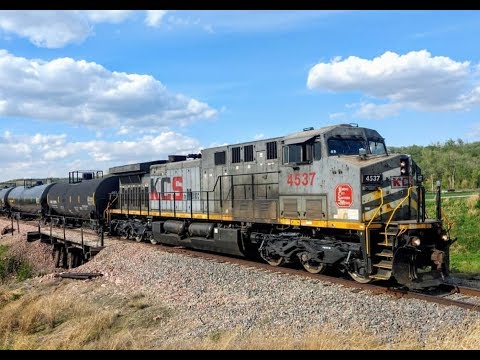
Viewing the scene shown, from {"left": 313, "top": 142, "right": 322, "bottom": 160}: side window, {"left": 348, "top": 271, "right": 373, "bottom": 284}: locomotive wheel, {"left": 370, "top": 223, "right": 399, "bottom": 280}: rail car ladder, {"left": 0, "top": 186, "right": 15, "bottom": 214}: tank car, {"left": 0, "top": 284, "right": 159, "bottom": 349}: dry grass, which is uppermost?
{"left": 313, "top": 142, "right": 322, "bottom": 160}: side window

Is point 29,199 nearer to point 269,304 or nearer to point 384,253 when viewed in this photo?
point 269,304

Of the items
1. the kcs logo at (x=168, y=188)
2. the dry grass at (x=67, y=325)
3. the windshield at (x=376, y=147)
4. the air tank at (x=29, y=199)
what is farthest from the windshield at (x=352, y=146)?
the air tank at (x=29, y=199)

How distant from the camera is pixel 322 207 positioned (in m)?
11.7

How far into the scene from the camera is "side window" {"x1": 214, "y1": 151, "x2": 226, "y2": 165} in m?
16.2

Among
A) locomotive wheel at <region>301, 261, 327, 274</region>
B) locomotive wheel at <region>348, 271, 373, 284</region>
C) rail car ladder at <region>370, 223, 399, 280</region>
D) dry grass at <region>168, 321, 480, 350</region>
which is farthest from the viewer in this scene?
locomotive wheel at <region>301, 261, 327, 274</region>

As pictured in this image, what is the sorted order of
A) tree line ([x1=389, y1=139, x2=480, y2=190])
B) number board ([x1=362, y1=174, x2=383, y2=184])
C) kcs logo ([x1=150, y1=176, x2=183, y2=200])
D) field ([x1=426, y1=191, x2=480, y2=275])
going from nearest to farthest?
number board ([x1=362, y1=174, x2=383, y2=184]), field ([x1=426, y1=191, x2=480, y2=275]), kcs logo ([x1=150, y1=176, x2=183, y2=200]), tree line ([x1=389, y1=139, x2=480, y2=190])

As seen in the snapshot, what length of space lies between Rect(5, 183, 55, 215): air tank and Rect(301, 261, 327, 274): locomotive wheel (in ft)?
89.1

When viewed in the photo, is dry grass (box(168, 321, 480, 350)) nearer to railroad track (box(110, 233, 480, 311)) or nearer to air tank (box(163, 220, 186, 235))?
railroad track (box(110, 233, 480, 311))

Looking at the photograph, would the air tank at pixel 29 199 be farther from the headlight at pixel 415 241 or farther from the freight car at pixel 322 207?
the headlight at pixel 415 241

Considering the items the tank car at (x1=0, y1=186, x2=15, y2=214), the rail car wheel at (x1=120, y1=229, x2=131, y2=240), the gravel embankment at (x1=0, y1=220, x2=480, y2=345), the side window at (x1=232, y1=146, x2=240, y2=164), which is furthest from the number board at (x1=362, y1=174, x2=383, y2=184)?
the tank car at (x1=0, y1=186, x2=15, y2=214)

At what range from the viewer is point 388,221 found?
10.3 m

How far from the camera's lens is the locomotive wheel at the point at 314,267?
11.9m

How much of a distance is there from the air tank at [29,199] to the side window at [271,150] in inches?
1004

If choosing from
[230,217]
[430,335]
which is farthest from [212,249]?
[430,335]
